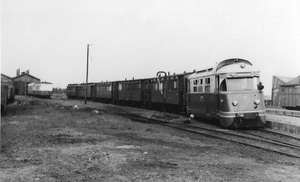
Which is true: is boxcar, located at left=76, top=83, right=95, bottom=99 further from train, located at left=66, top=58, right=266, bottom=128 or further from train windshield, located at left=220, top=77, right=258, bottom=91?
train windshield, located at left=220, top=77, right=258, bottom=91

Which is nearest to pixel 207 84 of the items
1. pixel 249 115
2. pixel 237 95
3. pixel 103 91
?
pixel 237 95

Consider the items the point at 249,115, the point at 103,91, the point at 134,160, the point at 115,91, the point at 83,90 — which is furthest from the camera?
the point at 83,90

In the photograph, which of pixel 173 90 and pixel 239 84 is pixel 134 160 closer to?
pixel 239 84

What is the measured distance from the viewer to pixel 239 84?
10.8 metres

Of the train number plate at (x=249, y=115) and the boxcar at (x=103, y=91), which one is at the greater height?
the boxcar at (x=103, y=91)

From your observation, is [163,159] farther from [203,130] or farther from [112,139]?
[203,130]

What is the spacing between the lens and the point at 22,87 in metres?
70.7

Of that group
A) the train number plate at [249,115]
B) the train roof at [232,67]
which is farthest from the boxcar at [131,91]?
the train number plate at [249,115]

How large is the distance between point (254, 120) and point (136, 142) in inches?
Result: 225

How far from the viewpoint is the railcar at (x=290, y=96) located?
98.6 feet

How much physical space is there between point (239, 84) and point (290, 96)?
24.2 meters

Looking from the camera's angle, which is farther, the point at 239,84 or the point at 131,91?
the point at 131,91

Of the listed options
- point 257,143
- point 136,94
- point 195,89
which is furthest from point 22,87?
point 257,143

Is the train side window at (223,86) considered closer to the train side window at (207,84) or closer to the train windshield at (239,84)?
the train windshield at (239,84)
